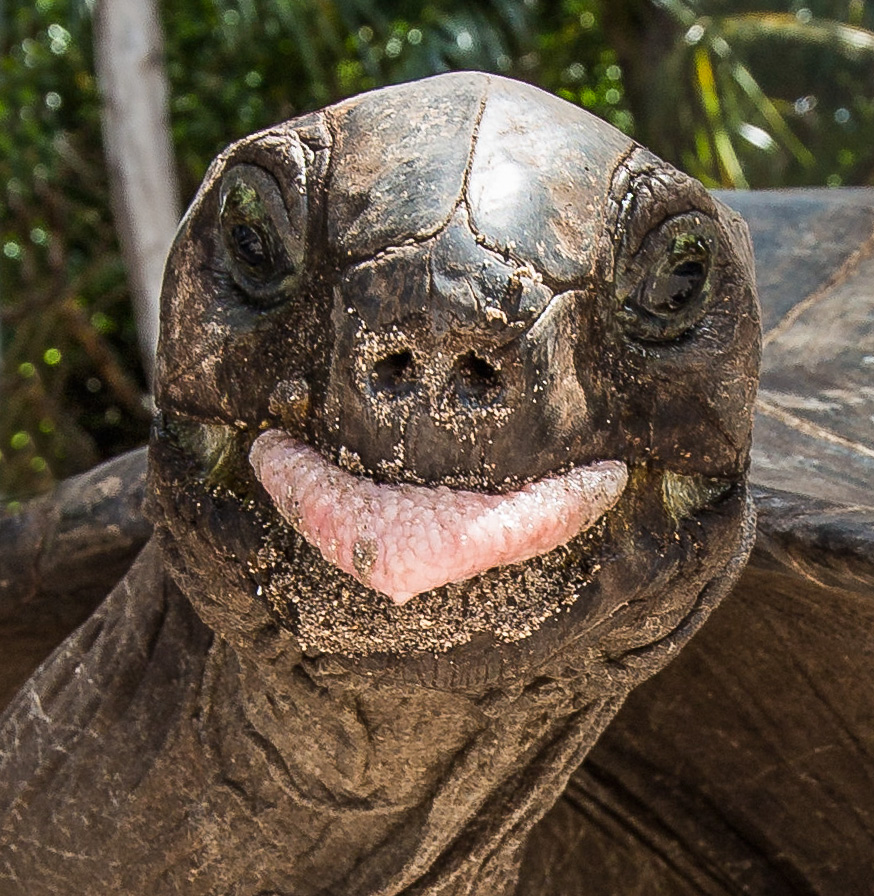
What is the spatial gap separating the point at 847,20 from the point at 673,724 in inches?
233

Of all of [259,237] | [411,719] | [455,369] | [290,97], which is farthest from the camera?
[290,97]

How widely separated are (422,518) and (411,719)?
44 centimetres

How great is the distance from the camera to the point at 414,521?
2.94 ft

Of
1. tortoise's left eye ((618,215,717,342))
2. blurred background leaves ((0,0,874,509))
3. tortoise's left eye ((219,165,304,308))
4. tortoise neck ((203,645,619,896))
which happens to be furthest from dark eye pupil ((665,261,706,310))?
blurred background leaves ((0,0,874,509))

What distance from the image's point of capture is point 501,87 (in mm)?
1039

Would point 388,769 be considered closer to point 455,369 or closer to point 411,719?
point 411,719

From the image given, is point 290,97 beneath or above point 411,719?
beneath

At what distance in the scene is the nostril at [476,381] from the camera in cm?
89

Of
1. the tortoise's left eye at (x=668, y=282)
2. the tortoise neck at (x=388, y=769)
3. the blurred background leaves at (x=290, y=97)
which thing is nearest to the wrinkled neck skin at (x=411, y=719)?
the tortoise neck at (x=388, y=769)

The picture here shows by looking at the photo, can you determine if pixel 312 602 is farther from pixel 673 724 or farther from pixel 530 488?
pixel 673 724

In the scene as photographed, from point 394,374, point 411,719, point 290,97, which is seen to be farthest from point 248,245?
point 290,97

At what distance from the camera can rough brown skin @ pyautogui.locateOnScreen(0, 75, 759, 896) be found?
90 cm

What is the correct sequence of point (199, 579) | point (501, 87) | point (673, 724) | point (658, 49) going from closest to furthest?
point (501, 87) < point (199, 579) < point (673, 724) < point (658, 49)

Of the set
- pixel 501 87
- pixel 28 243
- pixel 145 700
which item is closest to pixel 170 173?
pixel 28 243
